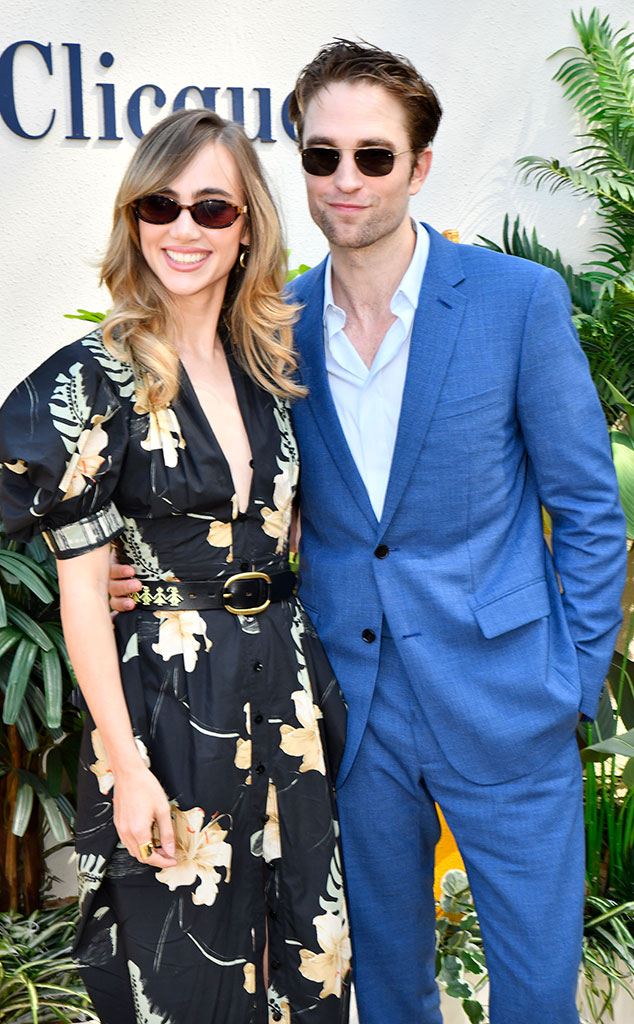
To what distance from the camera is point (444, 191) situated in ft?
13.3

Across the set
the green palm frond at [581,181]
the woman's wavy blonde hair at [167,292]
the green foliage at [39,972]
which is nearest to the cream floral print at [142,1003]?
the woman's wavy blonde hair at [167,292]

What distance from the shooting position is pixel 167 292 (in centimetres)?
199

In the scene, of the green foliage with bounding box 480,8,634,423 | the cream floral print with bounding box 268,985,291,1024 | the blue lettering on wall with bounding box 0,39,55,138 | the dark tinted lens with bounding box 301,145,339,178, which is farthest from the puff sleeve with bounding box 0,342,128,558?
the green foliage with bounding box 480,8,634,423

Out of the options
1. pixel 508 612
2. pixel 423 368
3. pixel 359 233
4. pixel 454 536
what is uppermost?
pixel 359 233

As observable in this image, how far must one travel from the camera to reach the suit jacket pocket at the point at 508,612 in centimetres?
202

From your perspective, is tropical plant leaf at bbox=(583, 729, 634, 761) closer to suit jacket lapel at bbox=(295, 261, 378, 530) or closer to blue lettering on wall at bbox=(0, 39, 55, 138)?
suit jacket lapel at bbox=(295, 261, 378, 530)

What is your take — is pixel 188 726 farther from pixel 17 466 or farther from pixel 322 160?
pixel 322 160

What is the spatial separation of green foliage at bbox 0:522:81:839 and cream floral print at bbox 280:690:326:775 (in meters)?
1.13

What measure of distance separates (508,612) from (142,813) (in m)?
0.79

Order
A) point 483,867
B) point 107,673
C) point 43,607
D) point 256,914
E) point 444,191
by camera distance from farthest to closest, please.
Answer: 1. point 444,191
2. point 43,607
3. point 483,867
4. point 256,914
5. point 107,673

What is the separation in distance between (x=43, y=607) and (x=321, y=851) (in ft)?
4.94

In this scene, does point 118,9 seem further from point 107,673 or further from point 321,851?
point 321,851

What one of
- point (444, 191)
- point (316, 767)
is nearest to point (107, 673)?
point (316, 767)

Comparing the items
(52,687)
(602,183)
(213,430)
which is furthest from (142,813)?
(602,183)
